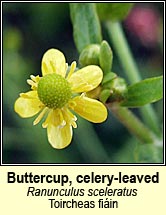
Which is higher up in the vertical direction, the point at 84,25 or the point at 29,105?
the point at 84,25

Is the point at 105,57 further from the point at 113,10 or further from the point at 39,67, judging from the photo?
the point at 39,67

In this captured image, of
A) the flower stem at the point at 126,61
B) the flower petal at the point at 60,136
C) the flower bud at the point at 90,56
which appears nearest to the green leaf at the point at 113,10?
the flower stem at the point at 126,61

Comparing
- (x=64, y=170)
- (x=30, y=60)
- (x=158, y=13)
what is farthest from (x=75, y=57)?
(x=64, y=170)

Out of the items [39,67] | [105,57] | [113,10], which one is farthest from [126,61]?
[39,67]

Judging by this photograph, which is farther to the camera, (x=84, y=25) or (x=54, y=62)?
(x=84, y=25)

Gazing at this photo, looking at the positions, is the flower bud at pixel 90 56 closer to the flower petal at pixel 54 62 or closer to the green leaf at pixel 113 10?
the flower petal at pixel 54 62

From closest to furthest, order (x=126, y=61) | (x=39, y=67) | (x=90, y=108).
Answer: (x=90, y=108) < (x=126, y=61) < (x=39, y=67)
